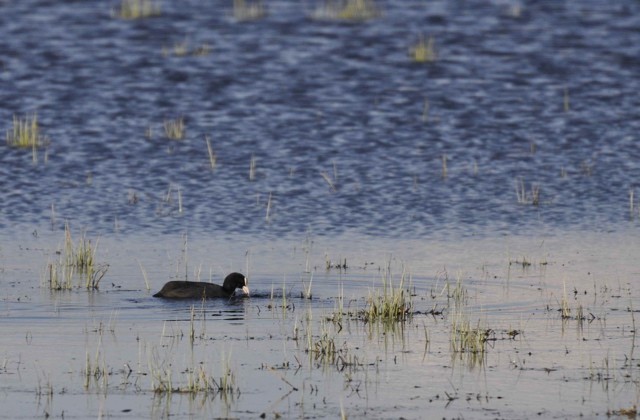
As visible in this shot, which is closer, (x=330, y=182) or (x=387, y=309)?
(x=387, y=309)

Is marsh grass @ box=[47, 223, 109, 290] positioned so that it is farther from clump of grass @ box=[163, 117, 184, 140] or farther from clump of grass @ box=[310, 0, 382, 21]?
clump of grass @ box=[310, 0, 382, 21]

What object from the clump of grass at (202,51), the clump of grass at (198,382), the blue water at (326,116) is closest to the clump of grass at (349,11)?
the blue water at (326,116)

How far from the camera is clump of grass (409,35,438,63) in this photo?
111ft

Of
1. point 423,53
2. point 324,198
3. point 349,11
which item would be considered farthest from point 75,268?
point 349,11

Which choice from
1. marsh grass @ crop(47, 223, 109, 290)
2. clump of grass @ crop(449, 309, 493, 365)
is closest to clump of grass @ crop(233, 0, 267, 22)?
marsh grass @ crop(47, 223, 109, 290)

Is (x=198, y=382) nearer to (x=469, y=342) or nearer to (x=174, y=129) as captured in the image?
(x=469, y=342)

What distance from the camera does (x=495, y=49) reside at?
3516 cm

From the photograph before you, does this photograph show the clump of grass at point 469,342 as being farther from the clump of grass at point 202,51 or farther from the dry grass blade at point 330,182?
the clump of grass at point 202,51

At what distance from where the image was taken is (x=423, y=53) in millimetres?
33812

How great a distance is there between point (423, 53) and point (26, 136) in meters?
11.5

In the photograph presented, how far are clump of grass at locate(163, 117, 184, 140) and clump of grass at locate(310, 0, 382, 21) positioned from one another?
Answer: 11044 mm

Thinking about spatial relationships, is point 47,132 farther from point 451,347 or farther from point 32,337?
point 451,347

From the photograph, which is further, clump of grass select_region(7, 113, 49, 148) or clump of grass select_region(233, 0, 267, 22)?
clump of grass select_region(233, 0, 267, 22)

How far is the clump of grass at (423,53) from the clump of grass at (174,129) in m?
7.82
